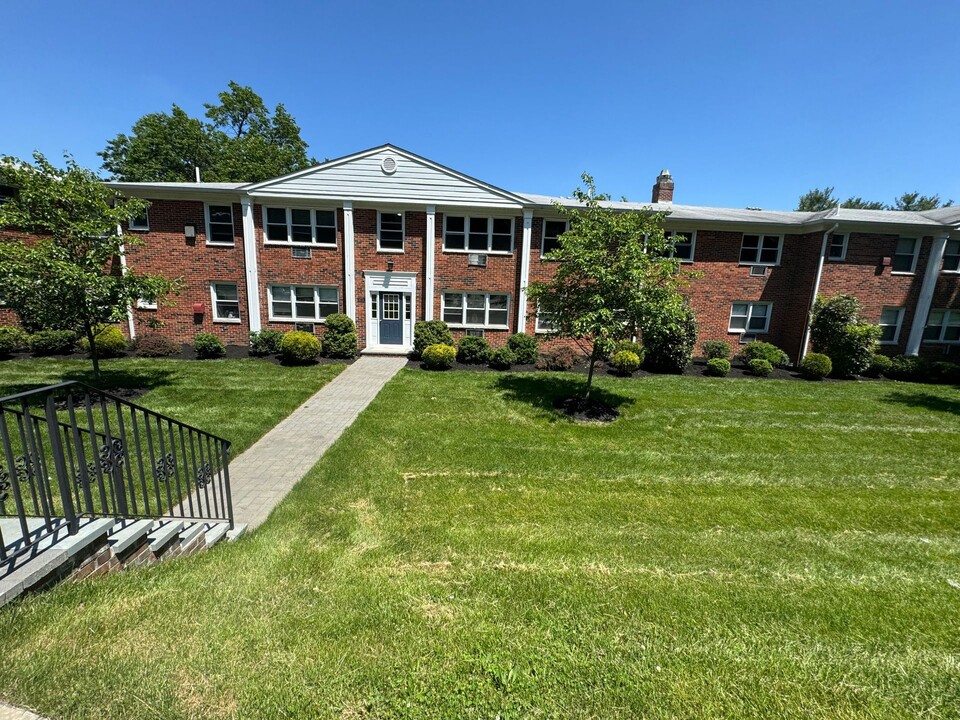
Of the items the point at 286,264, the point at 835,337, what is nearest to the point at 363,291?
the point at 286,264

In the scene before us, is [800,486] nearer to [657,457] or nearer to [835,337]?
[657,457]

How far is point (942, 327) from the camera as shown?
16891 mm

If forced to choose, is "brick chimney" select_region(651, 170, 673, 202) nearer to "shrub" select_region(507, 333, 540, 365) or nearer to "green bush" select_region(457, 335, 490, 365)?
"shrub" select_region(507, 333, 540, 365)

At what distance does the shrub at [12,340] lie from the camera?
13469 millimetres

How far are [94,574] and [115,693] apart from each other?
1236 mm

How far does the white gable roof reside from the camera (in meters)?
15.0

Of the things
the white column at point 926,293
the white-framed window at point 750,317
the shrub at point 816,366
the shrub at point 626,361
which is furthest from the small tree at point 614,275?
the white column at point 926,293

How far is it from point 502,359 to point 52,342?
49.6ft

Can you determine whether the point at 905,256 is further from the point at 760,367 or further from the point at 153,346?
the point at 153,346

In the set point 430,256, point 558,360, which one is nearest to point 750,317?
point 558,360

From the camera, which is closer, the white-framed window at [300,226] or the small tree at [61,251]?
the small tree at [61,251]

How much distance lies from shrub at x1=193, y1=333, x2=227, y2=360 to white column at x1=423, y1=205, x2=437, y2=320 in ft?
23.9

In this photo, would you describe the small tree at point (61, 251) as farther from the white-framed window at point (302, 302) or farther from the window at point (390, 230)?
the window at point (390, 230)

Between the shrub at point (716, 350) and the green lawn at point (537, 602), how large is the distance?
8.52 metres
